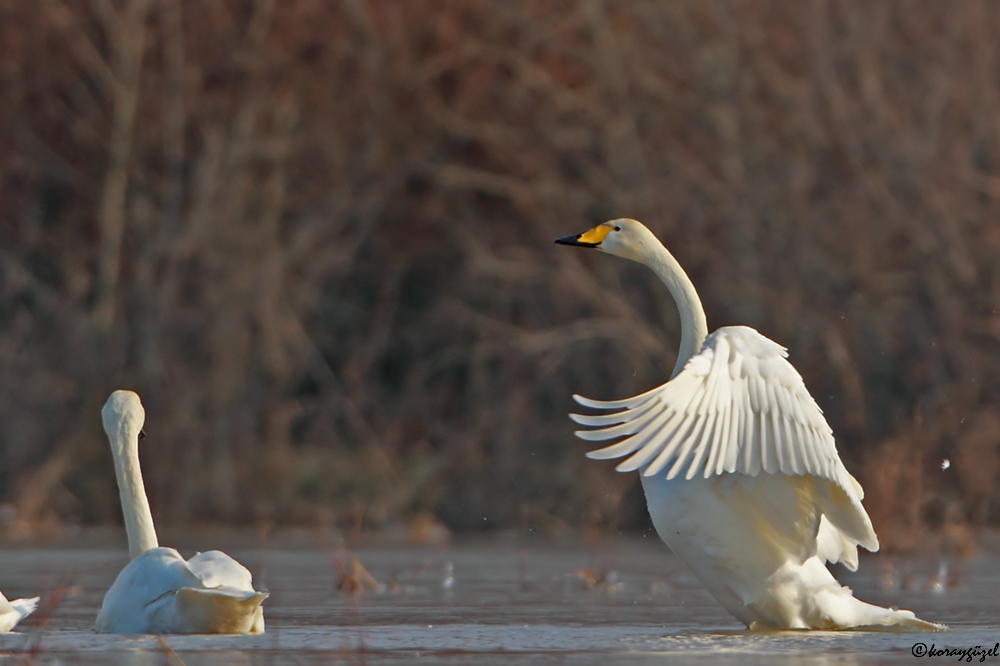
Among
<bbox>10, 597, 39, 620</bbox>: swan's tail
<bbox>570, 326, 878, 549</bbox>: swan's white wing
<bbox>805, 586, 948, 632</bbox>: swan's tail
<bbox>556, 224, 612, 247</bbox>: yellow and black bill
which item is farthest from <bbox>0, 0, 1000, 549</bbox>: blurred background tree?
<bbox>10, 597, 39, 620</bbox>: swan's tail

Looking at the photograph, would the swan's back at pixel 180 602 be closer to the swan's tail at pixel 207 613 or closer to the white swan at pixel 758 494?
the swan's tail at pixel 207 613

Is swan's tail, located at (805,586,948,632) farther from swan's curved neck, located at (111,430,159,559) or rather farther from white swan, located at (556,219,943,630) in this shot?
swan's curved neck, located at (111,430,159,559)

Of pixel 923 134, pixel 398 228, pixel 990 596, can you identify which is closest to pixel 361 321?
pixel 398 228

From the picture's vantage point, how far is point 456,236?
16656 mm

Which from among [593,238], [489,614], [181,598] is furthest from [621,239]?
[181,598]

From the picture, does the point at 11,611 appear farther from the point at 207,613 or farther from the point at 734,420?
the point at 734,420

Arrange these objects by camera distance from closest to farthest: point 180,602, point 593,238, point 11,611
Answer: point 180,602
point 11,611
point 593,238

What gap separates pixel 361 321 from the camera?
55.1 ft

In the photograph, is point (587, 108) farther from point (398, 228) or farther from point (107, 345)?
point (107, 345)

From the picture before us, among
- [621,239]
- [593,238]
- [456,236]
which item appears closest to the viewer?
[621,239]

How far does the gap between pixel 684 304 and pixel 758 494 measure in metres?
0.89

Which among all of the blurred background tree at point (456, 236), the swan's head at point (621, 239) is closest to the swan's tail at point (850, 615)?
the swan's head at point (621, 239)

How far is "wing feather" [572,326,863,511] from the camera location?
5676 millimetres

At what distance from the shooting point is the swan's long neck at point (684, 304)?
6.64 meters
